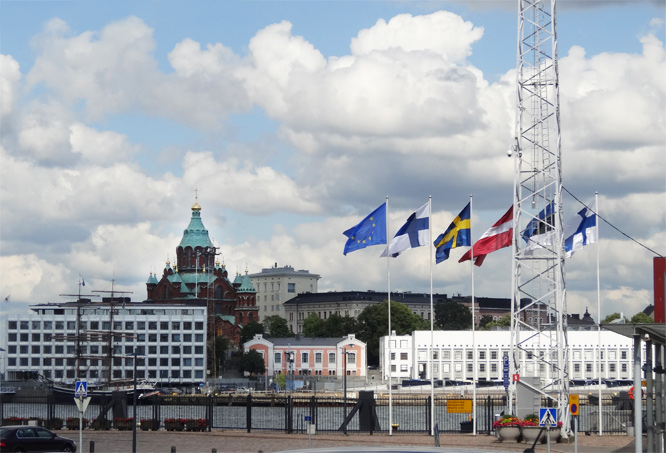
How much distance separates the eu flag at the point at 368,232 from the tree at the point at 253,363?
136 m

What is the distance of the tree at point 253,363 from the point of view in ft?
603

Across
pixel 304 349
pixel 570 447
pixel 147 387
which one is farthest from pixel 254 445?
pixel 304 349

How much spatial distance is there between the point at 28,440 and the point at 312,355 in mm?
146810

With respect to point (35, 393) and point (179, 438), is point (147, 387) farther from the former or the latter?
point (179, 438)

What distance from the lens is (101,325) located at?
168000mm

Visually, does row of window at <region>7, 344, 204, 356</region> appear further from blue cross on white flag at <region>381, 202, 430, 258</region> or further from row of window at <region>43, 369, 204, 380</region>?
blue cross on white flag at <region>381, 202, 430, 258</region>

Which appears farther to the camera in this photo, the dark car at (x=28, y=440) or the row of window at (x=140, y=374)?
the row of window at (x=140, y=374)

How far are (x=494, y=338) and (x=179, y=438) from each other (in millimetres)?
110551

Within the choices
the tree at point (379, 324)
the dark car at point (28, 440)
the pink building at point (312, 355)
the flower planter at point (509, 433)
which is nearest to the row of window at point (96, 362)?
the pink building at point (312, 355)

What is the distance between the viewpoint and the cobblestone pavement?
41562 mm

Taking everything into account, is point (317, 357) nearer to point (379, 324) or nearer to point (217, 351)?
point (379, 324)

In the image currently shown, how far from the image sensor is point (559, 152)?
45750 mm

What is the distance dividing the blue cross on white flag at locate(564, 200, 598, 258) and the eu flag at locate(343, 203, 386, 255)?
8575 mm

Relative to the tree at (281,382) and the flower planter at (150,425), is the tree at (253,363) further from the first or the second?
the flower planter at (150,425)
